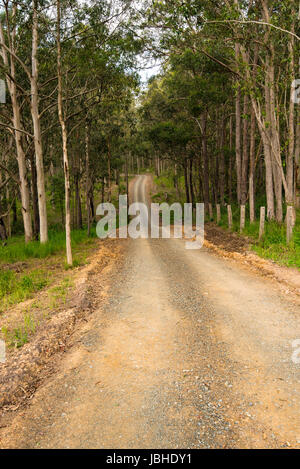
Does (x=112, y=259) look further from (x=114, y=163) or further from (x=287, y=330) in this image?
(x=114, y=163)

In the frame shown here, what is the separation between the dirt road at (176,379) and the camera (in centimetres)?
309

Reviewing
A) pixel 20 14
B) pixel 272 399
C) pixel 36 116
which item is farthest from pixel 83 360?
pixel 20 14

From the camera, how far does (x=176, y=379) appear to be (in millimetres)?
3961

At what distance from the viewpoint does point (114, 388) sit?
3816 millimetres

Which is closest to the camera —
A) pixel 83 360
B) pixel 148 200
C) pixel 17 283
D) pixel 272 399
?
pixel 272 399

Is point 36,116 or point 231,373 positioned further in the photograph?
point 36,116

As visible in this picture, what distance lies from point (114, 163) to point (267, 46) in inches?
970

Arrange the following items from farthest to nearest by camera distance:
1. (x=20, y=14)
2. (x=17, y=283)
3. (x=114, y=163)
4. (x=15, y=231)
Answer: (x=114, y=163) → (x=15, y=231) → (x=20, y=14) → (x=17, y=283)

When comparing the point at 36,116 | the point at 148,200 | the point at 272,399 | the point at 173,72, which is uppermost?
the point at 173,72
